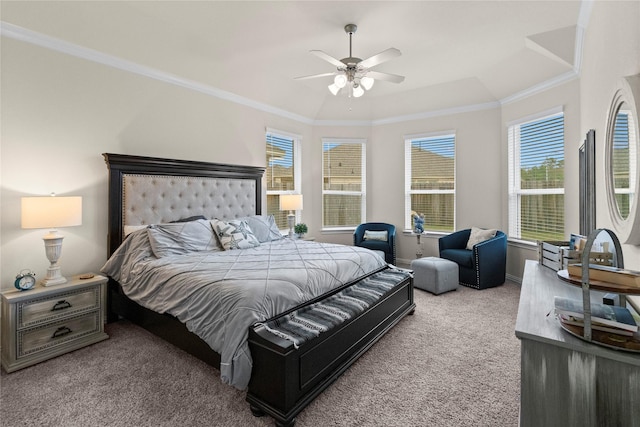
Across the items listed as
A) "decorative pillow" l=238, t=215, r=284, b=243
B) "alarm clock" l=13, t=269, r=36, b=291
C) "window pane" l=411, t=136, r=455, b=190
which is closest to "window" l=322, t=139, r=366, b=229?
"window pane" l=411, t=136, r=455, b=190

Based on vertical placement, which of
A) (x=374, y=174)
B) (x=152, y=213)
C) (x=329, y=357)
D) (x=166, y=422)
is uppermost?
(x=374, y=174)

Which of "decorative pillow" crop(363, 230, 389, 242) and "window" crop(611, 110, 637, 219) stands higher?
"window" crop(611, 110, 637, 219)

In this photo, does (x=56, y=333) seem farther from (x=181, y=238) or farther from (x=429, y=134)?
(x=429, y=134)

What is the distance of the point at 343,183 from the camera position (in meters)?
6.11

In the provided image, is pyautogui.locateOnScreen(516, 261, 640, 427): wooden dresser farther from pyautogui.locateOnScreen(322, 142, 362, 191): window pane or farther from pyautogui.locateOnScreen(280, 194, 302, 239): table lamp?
pyautogui.locateOnScreen(322, 142, 362, 191): window pane

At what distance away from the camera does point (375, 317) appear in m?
2.70

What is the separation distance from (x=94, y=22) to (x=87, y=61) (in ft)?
1.34

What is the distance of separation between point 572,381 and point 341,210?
5131 mm

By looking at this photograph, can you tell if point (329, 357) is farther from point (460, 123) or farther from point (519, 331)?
point (460, 123)

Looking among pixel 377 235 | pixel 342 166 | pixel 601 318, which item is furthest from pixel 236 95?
pixel 601 318

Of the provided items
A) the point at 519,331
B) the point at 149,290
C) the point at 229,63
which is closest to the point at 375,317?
the point at 519,331

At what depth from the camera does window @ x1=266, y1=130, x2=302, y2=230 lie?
525 cm

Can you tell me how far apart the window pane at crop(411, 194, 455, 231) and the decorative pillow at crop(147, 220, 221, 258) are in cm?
369

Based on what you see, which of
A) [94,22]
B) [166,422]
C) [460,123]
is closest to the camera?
[166,422]
